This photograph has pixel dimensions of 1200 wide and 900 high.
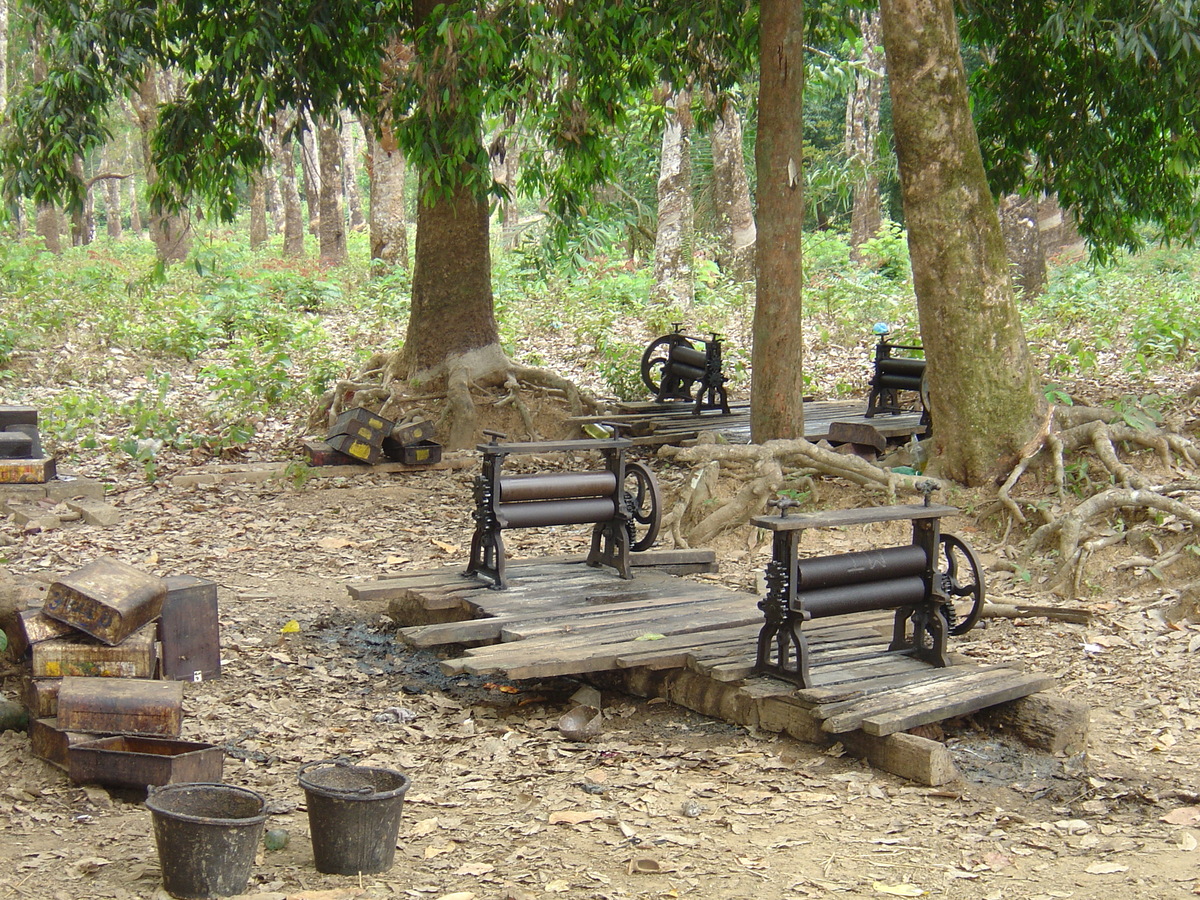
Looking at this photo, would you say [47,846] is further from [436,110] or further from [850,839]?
[436,110]

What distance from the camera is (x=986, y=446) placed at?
8.08m

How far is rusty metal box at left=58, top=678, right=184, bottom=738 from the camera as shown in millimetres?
4453

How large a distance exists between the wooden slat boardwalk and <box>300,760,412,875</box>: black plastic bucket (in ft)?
4.90

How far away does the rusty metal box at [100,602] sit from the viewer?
490 centimetres

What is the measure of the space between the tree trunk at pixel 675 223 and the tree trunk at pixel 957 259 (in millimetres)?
9234

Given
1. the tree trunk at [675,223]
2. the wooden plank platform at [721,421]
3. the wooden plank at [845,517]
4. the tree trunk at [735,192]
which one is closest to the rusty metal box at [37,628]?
the wooden plank at [845,517]

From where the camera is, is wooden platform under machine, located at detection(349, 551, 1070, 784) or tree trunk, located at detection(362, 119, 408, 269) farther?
tree trunk, located at detection(362, 119, 408, 269)

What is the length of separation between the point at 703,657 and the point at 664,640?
304mm

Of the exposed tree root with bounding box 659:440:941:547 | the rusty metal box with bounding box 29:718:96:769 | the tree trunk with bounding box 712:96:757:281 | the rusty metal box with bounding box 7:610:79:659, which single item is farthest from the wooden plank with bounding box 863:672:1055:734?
the tree trunk with bounding box 712:96:757:281

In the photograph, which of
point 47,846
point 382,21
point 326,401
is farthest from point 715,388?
point 47,846

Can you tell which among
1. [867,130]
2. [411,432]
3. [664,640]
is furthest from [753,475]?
[867,130]

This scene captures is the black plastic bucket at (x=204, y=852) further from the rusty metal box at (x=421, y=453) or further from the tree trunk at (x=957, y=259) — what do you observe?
the rusty metal box at (x=421, y=453)

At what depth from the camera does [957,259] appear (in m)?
8.05

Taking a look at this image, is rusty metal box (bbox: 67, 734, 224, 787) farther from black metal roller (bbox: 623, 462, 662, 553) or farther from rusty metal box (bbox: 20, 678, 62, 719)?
black metal roller (bbox: 623, 462, 662, 553)
